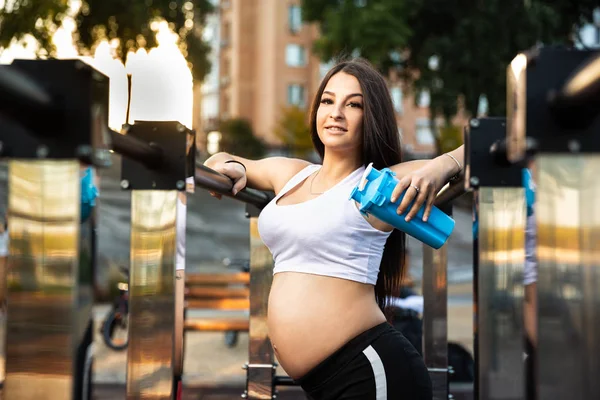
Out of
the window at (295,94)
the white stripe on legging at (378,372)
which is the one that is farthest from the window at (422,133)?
the white stripe on legging at (378,372)

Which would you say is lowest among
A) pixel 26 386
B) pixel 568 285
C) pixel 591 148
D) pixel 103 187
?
pixel 26 386

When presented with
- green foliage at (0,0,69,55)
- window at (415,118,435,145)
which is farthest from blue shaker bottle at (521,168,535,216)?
window at (415,118,435,145)

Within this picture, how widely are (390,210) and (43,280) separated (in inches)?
33.7

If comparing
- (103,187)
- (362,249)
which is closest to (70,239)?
(362,249)

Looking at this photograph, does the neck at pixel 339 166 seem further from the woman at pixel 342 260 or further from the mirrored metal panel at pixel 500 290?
the mirrored metal panel at pixel 500 290

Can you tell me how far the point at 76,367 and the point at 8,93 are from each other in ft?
1.32

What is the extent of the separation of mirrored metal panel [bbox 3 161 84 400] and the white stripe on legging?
1097 mm

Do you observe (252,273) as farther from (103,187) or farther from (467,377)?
(103,187)

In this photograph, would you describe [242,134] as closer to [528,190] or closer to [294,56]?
[294,56]

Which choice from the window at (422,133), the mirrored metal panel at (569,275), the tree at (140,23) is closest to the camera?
the mirrored metal panel at (569,275)

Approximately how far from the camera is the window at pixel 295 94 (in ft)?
174

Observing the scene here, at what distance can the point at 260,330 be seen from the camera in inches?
144

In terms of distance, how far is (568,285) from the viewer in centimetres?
118

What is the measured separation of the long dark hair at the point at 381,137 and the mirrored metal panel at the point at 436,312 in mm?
960
